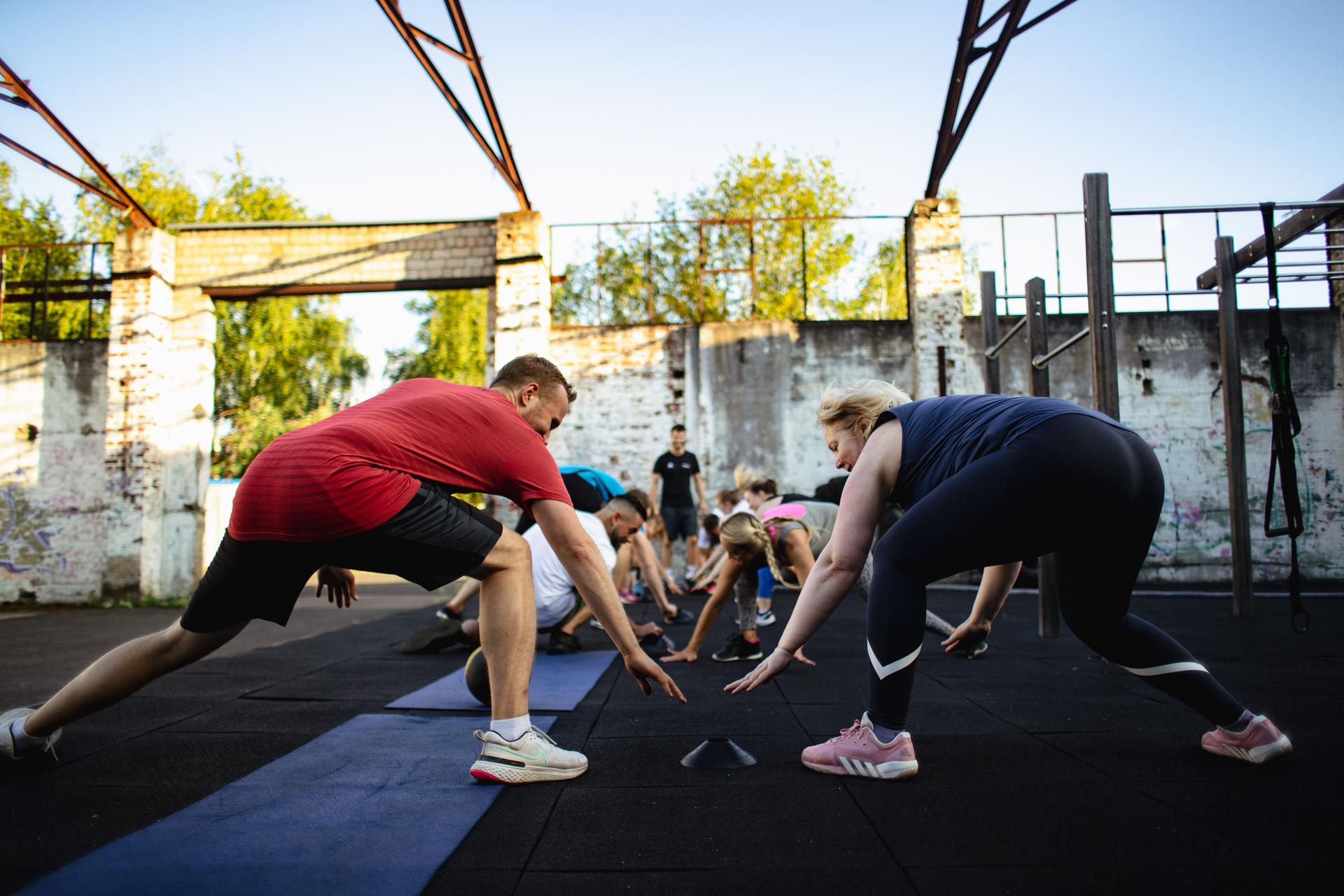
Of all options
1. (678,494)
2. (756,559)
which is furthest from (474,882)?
(678,494)

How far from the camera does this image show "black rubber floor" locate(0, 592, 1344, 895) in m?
1.58

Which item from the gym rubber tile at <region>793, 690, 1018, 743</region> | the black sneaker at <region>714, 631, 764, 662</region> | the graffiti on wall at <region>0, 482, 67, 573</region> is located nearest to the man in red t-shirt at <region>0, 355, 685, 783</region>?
the gym rubber tile at <region>793, 690, 1018, 743</region>

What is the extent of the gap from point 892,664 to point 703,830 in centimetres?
67

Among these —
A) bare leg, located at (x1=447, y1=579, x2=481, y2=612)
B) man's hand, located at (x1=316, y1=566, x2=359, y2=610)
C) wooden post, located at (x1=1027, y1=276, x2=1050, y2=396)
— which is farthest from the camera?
bare leg, located at (x1=447, y1=579, x2=481, y2=612)

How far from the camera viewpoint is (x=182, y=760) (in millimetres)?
2500

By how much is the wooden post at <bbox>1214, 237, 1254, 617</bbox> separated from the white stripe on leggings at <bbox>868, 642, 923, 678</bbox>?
16.2 feet

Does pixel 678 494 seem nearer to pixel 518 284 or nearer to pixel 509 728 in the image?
pixel 518 284

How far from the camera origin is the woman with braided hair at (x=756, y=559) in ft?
13.9

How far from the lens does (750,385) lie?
33.0ft

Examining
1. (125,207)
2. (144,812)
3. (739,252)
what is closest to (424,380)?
(144,812)

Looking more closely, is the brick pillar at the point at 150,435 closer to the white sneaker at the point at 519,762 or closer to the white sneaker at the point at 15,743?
the white sneaker at the point at 15,743

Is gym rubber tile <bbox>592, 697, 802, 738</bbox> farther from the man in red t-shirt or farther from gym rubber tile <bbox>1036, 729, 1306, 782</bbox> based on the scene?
gym rubber tile <bbox>1036, 729, 1306, 782</bbox>

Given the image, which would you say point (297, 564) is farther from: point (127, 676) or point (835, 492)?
point (835, 492)

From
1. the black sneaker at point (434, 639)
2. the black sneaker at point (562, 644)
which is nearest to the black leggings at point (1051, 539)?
the black sneaker at point (562, 644)
